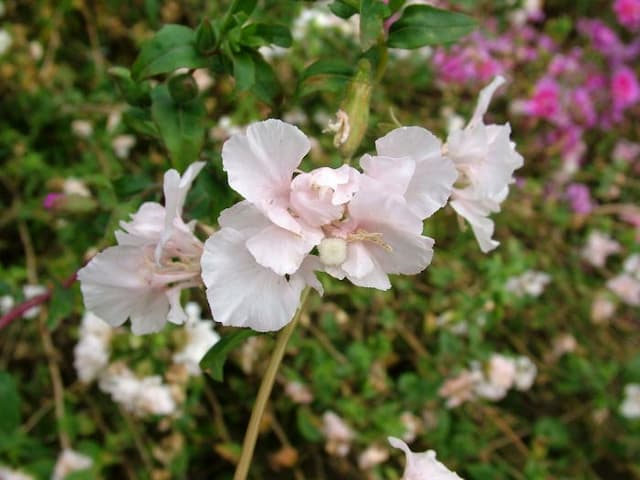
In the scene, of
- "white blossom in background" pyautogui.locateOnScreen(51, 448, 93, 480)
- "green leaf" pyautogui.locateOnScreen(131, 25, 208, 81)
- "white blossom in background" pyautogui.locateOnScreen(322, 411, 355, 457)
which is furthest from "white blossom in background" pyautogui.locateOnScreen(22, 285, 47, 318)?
"green leaf" pyautogui.locateOnScreen(131, 25, 208, 81)

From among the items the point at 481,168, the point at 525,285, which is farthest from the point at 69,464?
the point at 525,285

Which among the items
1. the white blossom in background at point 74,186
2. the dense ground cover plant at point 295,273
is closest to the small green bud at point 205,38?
the dense ground cover plant at point 295,273

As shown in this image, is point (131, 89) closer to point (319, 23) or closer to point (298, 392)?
point (298, 392)

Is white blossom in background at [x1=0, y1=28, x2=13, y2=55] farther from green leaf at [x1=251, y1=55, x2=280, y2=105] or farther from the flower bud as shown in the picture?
the flower bud

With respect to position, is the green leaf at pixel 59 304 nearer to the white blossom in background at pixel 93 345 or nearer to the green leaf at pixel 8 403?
the green leaf at pixel 8 403

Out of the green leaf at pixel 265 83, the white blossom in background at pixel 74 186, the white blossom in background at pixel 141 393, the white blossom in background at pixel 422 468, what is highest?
the green leaf at pixel 265 83
